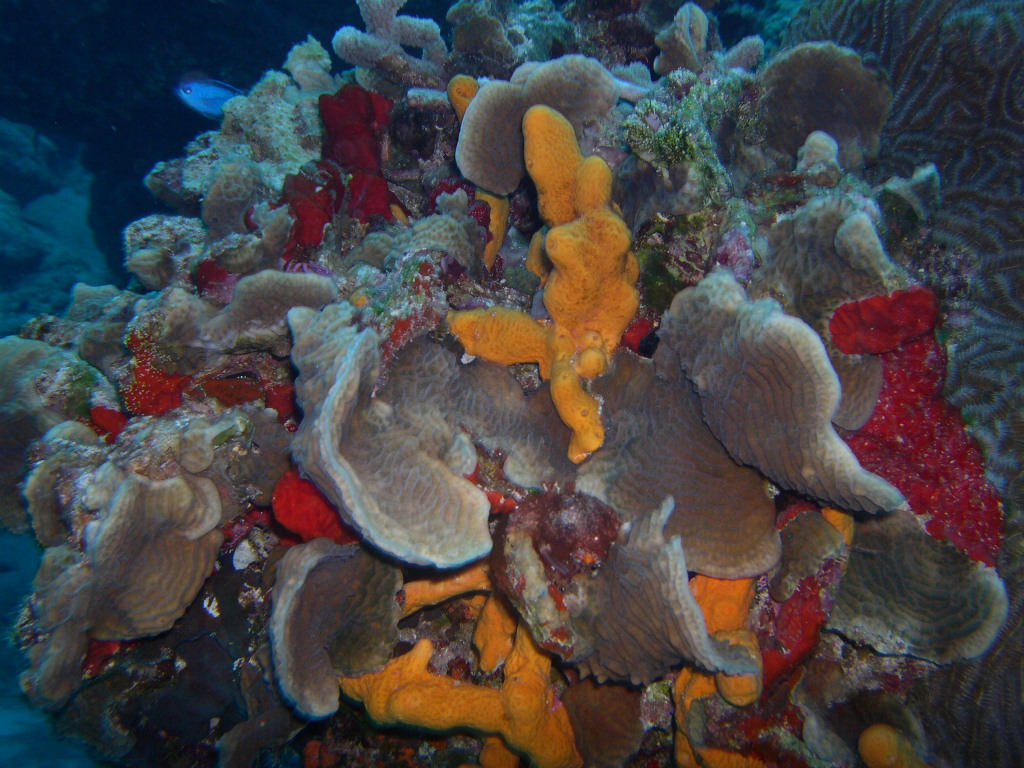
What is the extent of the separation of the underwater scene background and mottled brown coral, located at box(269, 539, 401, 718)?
0.02 m

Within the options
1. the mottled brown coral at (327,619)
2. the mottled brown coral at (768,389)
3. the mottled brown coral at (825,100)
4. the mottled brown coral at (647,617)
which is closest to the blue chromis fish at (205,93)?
the mottled brown coral at (825,100)

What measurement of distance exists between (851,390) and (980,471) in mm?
822

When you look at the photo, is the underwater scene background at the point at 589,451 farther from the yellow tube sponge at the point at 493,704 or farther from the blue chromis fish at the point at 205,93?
the blue chromis fish at the point at 205,93

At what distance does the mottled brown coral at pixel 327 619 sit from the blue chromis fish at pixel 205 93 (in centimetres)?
817

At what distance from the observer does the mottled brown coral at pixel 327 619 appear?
2.34 m

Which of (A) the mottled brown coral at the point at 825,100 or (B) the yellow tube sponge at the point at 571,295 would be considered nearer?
(B) the yellow tube sponge at the point at 571,295

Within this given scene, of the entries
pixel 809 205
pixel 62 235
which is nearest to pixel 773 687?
pixel 809 205

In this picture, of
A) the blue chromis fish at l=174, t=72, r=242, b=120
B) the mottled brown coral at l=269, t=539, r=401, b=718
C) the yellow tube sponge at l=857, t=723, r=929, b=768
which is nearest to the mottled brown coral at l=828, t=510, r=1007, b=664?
the yellow tube sponge at l=857, t=723, r=929, b=768

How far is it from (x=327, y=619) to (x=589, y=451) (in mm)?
1603

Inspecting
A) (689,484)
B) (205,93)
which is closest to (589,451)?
(689,484)

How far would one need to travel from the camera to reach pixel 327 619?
2.55 m

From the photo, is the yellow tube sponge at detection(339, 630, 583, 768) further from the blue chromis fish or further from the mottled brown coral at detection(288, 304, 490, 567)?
the blue chromis fish

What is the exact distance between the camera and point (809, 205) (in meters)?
2.18

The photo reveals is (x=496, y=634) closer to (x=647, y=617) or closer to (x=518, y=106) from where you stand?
(x=647, y=617)
